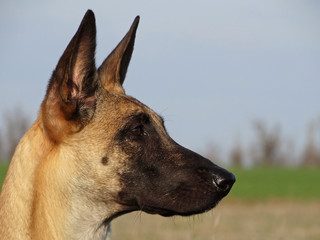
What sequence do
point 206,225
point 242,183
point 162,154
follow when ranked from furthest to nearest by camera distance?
point 242,183 < point 206,225 < point 162,154

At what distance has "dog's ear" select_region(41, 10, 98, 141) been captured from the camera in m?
4.22

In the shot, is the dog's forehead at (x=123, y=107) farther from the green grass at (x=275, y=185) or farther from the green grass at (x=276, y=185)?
the green grass at (x=276, y=185)

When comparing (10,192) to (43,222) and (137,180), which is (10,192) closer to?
(43,222)

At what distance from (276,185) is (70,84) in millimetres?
42607

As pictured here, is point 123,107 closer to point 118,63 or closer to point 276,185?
point 118,63

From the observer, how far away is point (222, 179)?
14.5 feet

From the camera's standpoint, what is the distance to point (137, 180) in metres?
4.42

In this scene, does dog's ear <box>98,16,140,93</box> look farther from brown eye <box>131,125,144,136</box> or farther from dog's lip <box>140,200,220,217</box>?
dog's lip <box>140,200,220,217</box>

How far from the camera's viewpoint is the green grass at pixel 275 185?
131 feet

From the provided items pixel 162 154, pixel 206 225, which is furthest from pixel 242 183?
pixel 162 154

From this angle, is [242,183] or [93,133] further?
[242,183]

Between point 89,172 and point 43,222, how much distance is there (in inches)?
20.3

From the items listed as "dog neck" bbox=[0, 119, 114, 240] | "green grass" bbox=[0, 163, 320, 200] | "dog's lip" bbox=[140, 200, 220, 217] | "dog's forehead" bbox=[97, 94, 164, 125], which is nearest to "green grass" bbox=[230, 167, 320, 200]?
"green grass" bbox=[0, 163, 320, 200]

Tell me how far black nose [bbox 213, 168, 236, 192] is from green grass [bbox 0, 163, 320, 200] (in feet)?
100
